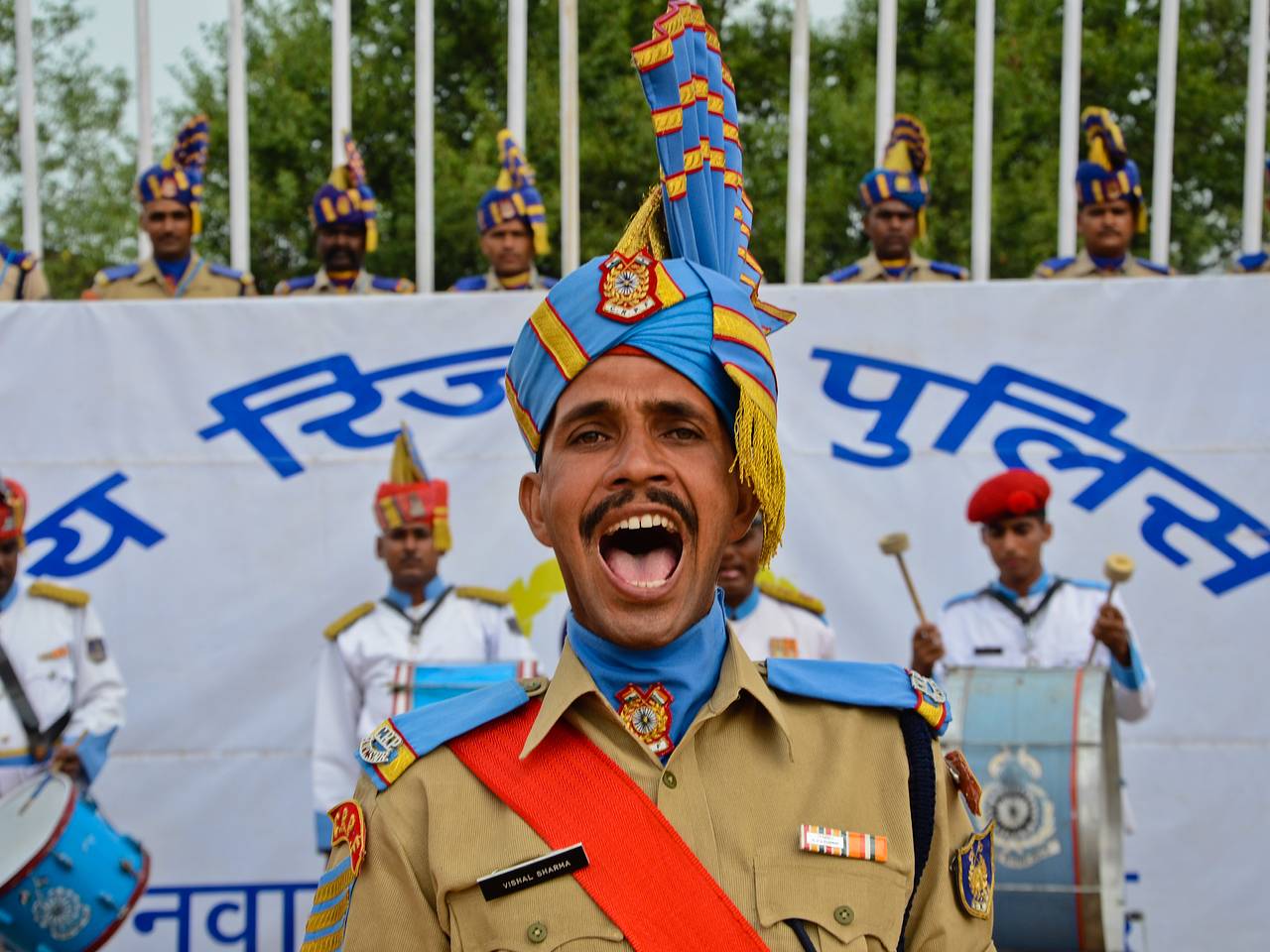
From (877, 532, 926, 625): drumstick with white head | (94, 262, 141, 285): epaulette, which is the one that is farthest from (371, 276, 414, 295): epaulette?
(877, 532, 926, 625): drumstick with white head

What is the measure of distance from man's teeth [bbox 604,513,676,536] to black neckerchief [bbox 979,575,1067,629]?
15.8 feet

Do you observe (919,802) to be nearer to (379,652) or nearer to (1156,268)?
(379,652)

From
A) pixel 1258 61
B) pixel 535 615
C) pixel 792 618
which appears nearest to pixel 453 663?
pixel 535 615

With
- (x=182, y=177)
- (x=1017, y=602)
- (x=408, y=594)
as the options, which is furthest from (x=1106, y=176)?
(x=182, y=177)

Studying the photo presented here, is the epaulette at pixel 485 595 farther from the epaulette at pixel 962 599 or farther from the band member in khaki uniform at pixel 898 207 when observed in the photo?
the band member in khaki uniform at pixel 898 207

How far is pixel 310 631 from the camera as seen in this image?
7.09 meters

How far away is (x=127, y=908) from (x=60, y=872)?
0.35m

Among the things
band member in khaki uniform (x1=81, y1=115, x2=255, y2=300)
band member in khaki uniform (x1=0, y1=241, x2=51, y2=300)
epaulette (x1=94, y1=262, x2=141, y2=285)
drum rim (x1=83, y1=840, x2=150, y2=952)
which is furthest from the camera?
epaulette (x1=94, y1=262, x2=141, y2=285)

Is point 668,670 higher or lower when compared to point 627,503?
lower

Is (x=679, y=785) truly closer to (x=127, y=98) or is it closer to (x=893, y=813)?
(x=893, y=813)

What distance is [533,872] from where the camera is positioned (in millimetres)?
2068

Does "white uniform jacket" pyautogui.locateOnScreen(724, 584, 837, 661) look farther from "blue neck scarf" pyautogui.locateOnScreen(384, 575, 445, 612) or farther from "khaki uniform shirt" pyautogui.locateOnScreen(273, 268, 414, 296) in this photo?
"khaki uniform shirt" pyautogui.locateOnScreen(273, 268, 414, 296)

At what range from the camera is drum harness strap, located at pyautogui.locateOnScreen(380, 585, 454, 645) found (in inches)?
274

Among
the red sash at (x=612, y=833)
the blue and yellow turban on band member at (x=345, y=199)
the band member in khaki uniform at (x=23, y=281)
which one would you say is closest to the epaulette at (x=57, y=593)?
the band member in khaki uniform at (x=23, y=281)
